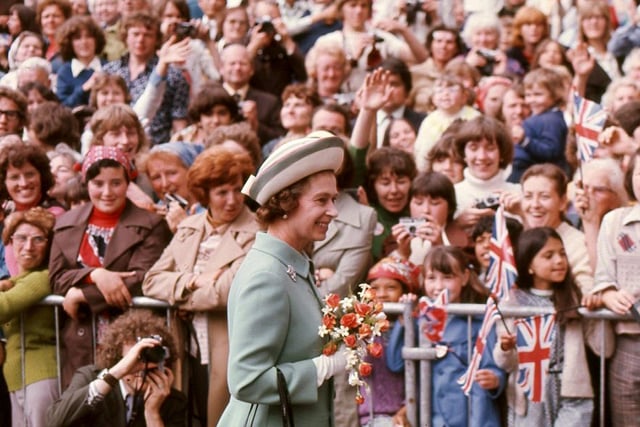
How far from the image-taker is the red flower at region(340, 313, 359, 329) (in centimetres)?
495

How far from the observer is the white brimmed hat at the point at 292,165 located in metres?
4.90

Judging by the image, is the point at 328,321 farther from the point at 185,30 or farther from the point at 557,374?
the point at 185,30

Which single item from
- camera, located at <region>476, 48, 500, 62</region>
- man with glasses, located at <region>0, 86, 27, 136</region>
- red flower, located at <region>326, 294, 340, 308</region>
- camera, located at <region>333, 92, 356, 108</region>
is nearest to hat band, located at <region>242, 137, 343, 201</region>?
red flower, located at <region>326, 294, 340, 308</region>

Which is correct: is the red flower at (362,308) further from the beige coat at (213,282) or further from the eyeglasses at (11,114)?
the eyeglasses at (11,114)

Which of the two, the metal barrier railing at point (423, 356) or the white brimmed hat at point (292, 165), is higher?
the white brimmed hat at point (292, 165)

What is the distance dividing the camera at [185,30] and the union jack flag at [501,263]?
5.13 meters

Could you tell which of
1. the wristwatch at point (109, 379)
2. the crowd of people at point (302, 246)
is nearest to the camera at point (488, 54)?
the crowd of people at point (302, 246)

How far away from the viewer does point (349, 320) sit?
495cm

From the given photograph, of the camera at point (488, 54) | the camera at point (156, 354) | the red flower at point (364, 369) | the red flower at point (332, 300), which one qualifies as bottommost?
the camera at point (156, 354)

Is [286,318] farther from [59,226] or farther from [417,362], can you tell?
[59,226]

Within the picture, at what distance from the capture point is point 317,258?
24.7 ft

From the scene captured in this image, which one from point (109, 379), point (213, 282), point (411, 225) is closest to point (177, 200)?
point (213, 282)

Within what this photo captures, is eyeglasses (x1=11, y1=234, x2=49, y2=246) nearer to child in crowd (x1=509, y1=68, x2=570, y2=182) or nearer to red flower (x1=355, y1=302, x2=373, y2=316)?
red flower (x1=355, y1=302, x2=373, y2=316)

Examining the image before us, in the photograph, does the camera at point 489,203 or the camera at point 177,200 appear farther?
the camera at point 177,200
